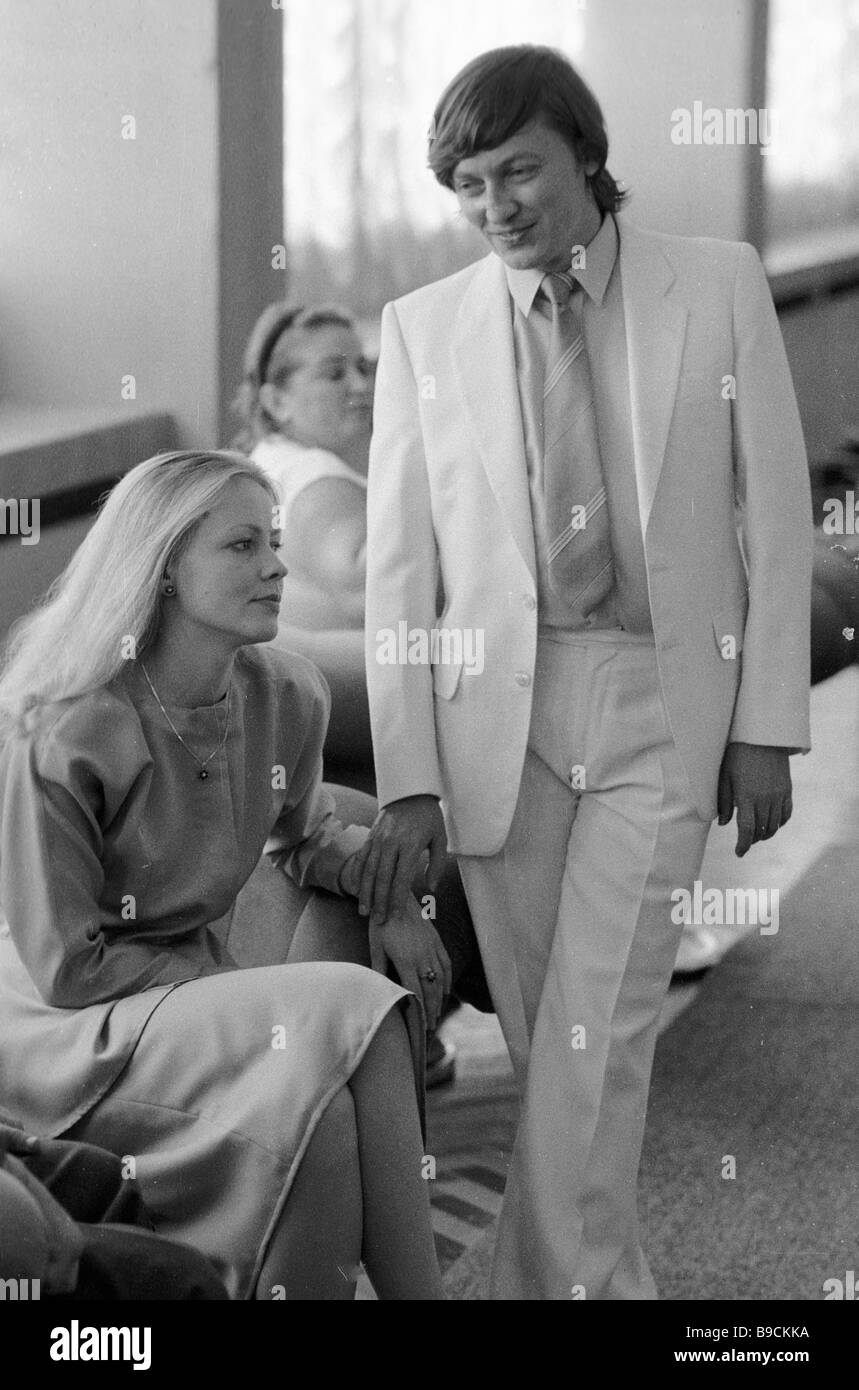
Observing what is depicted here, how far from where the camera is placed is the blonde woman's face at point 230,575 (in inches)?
85.5

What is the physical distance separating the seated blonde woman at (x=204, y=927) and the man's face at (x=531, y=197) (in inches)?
18.1

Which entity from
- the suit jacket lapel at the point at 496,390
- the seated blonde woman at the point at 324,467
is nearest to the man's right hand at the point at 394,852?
the seated blonde woman at the point at 324,467

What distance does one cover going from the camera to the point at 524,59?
7.25 ft

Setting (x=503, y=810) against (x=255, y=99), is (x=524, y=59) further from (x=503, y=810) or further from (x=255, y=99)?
(x=503, y=810)

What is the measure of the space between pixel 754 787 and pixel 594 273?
723 mm

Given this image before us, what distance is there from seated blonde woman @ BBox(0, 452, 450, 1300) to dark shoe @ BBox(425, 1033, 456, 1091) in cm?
21

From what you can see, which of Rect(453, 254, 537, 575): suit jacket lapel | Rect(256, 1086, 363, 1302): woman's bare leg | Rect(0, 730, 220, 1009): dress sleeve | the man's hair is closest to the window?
the man's hair

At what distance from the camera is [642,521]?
2.21 metres

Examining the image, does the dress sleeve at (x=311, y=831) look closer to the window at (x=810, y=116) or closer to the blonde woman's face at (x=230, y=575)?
the blonde woman's face at (x=230, y=575)

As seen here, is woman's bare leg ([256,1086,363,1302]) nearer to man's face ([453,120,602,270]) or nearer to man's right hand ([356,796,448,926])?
man's right hand ([356,796,448,926])

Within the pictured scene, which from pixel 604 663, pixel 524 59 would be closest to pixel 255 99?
pixel 524 59

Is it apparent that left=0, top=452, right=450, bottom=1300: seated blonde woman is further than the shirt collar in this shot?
No

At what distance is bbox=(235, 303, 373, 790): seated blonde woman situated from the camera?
2387mm
